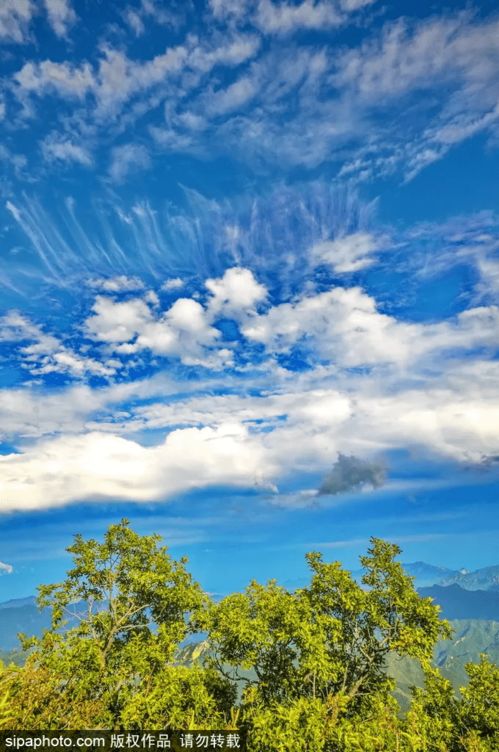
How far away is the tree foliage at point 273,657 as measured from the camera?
22.8 meters

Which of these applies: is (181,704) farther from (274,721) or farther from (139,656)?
(274,721)

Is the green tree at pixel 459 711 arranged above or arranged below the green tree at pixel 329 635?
below

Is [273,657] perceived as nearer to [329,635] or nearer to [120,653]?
[329,635]

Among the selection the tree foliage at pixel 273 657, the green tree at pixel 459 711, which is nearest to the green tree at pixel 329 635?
the tree foliage at pixel 273 657

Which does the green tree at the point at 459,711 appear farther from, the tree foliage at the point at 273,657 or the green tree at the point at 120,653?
the green tree at the point at 120,653

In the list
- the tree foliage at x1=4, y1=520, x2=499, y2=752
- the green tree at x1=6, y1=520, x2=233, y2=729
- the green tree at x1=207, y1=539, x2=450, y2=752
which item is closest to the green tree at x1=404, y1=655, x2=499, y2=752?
the tree foliage at x1=4, y1=520, x2=499, y2=752

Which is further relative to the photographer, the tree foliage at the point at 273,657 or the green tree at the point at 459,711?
the green tree at the point at 459,711

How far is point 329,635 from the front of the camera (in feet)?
87.5

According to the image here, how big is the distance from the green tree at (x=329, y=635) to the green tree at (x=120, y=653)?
2.93 metres

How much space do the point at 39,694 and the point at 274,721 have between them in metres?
10.2

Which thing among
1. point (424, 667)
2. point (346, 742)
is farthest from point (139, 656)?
point (424, 667)

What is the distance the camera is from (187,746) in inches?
682

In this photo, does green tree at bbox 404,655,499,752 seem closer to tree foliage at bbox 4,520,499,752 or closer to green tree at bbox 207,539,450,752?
tree foliage at bbox 4,520,499,752

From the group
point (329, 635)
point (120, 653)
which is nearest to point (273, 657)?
point (329, 635)
